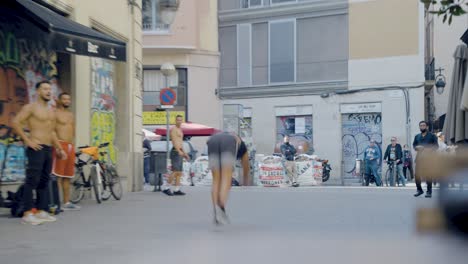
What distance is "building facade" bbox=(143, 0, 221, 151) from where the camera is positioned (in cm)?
3247

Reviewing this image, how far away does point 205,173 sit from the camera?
979 inches

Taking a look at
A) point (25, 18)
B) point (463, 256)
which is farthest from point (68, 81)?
point (463, 256)

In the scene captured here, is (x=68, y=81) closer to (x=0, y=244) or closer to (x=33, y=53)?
(x=33, y=53)

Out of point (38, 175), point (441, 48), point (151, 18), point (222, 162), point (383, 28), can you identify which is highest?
point (151, 18)

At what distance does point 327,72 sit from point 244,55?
13.8ft

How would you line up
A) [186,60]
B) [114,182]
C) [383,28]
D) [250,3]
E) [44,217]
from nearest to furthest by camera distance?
[44,217] < [114,182] < [383,28] < [186,60] < [250,3]

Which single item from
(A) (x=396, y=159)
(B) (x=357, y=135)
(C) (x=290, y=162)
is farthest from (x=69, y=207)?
(B) (x=357, y=135)

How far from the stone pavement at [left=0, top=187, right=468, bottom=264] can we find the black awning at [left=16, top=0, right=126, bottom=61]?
2.57 m

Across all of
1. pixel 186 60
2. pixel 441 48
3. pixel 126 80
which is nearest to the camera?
pixel 126 80

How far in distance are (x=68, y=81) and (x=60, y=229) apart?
501cm

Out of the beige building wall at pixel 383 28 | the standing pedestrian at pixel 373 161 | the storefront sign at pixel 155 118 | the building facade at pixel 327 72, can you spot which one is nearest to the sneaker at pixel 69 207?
the standing pedestrian at pixel 373 161

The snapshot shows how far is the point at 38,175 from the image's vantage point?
9.56 metres

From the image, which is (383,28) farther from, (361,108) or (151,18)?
(151,18)

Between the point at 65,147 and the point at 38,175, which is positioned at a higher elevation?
the point at 65,147
